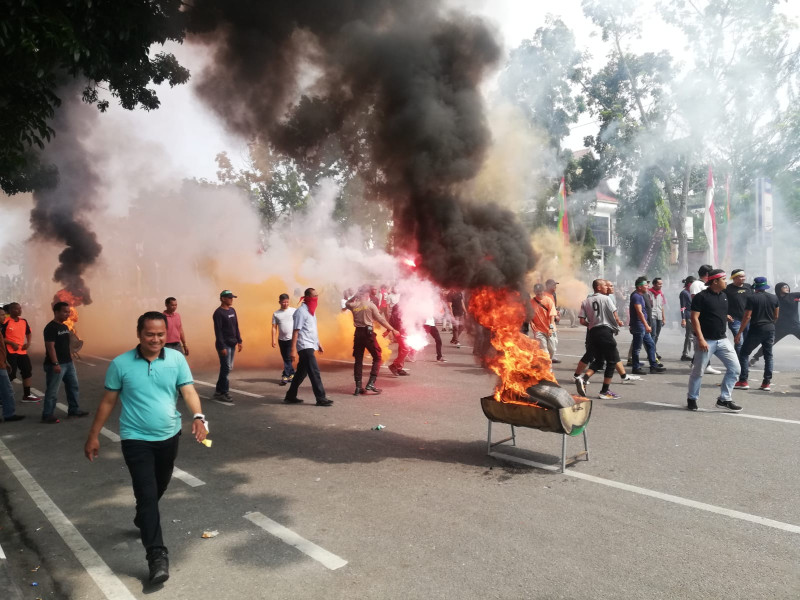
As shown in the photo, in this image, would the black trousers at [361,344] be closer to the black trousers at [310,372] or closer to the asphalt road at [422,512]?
the black trousers at [310,372]

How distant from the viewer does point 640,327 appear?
33.3 ft

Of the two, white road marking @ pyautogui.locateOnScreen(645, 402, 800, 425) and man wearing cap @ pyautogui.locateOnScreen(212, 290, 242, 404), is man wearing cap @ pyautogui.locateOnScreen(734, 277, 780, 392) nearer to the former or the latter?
white road marking @ pyautogui.locateOnScreen(645, 402, 800, 425)

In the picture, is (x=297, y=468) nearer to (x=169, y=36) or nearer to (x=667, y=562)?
(x=667, y=562)

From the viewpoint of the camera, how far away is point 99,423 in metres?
3.40

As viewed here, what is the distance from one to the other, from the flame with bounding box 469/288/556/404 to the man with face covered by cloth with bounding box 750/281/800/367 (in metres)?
6.61

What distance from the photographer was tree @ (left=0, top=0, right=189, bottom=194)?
447 cm

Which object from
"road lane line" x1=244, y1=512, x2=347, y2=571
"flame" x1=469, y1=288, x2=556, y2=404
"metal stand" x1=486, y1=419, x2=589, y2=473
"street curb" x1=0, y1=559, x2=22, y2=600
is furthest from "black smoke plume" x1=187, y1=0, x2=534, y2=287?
"street curb" x1=0, y1=559, x2=22, y2=600

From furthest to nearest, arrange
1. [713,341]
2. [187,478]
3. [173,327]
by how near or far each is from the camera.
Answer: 1. [173,327]
2. [713,341]
3. [187,478]

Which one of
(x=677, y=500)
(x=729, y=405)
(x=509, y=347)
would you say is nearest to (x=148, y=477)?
(x=509, y=347)

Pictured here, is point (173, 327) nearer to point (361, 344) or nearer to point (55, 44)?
point (361, 344)

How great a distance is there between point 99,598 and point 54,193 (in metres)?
21.2

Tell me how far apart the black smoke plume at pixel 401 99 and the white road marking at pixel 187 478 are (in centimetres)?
304

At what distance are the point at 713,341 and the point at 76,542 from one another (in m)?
7.43

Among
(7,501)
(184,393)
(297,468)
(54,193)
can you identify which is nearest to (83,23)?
(184,393)
